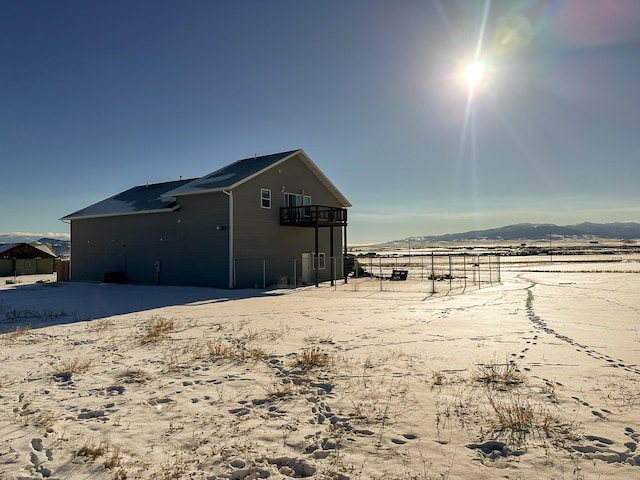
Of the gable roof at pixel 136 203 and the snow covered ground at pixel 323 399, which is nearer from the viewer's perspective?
the snow covered ground at pixel 323 399

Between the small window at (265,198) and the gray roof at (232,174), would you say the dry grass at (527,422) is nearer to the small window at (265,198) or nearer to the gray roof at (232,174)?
the gray roof at (232,174)

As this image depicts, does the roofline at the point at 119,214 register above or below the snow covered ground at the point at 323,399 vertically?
above

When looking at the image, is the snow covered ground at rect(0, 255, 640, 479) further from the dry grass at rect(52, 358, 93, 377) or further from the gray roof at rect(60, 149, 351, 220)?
the gray roof at rect(60, 149, 351, 220)

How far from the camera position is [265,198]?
26828mm

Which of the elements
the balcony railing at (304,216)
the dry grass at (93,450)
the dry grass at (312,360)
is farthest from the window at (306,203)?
the dry grass at (93,450)

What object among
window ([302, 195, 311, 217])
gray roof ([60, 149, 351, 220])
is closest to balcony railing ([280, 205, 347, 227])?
window ([302, 195, 311, 217])

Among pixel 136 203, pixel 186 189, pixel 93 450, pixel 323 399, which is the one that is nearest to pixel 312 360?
pixel 323 399

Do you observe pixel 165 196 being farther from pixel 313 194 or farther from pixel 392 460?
pixel 392 460

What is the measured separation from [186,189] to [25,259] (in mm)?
25344

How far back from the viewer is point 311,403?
6.20 meters

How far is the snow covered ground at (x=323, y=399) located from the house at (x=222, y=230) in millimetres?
12191

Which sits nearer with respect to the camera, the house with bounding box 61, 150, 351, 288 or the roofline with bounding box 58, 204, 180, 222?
the house with bounding box 61, 150, 351, 288

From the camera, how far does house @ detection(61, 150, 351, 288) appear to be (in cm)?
2492

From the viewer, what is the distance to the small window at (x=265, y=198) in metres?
26.5
